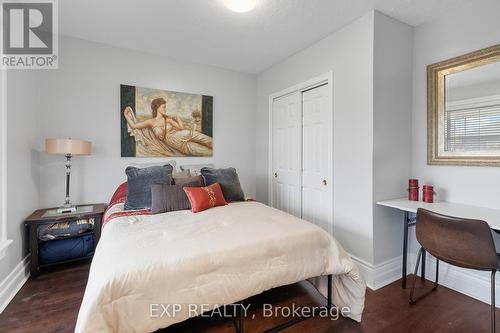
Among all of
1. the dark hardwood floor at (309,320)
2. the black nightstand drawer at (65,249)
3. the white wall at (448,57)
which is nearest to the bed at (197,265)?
the dark hardwood floor at (309,320)

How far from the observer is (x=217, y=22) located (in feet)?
7.81

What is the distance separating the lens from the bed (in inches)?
45.9

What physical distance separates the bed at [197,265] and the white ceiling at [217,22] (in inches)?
74.0

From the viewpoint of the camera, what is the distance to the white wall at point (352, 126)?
2.21 m

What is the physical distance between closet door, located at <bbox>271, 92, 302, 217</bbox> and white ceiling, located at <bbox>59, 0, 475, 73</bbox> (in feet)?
2.40

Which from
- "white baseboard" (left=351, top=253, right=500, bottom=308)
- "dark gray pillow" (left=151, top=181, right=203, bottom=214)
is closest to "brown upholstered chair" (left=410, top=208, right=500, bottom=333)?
"white baseboard" (left=351, top=253, right=500, bottom=308)

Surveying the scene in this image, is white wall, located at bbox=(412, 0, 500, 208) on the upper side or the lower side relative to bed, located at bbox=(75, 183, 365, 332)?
upper

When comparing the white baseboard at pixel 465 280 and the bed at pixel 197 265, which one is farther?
the white baseboard at pixel 465 280

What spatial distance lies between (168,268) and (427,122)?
2.62 m

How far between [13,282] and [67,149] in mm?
1211

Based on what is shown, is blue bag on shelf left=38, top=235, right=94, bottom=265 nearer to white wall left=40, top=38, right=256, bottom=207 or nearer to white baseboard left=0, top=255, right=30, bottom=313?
white baseboard left=0, top=255, right=30, bottom=313

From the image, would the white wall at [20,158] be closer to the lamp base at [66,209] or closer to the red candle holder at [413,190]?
the lamp base at [66,209]

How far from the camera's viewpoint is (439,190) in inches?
89.1

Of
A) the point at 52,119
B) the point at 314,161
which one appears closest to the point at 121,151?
the point at 52,119
